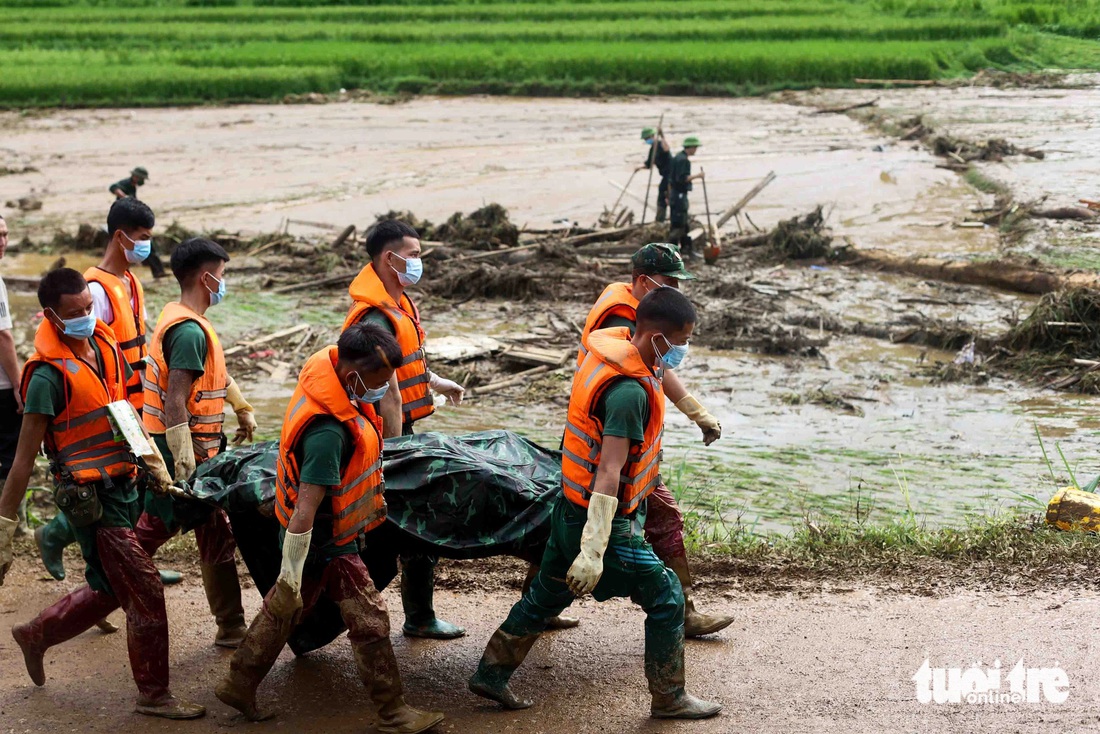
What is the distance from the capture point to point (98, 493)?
476 cm

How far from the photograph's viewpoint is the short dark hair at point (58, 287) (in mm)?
4621

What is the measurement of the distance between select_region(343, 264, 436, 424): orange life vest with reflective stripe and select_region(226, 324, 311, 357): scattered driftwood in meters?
6.02

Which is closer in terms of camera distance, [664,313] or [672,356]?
[664,313]

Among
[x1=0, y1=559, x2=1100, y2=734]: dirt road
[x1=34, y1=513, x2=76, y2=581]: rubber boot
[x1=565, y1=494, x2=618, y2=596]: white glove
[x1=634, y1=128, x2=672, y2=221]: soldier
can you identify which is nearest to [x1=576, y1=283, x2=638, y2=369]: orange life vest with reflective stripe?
[x1=565, y1=494, x2=618, y2=596]: white glove

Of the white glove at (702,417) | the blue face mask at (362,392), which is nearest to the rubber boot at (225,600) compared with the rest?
the blue face mask at (362,392)

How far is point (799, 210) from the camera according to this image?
17.9 metres

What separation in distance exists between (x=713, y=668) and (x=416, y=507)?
146 centimetres

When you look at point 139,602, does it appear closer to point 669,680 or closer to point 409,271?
point 409,271

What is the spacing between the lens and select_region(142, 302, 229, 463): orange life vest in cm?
515

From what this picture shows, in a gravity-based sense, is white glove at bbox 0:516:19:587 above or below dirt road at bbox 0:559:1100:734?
above

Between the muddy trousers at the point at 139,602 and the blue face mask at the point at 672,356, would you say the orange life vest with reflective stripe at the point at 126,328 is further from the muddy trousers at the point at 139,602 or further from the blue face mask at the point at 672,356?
the blue face mask at the point at 672,356

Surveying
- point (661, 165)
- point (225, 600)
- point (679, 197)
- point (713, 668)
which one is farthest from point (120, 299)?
point (661, 165)

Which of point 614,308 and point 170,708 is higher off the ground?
point 614,308

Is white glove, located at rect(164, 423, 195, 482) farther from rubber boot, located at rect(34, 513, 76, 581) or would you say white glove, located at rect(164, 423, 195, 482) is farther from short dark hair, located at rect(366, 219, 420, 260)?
short dark hair, located at rect(366, 219, 420, 260)
